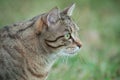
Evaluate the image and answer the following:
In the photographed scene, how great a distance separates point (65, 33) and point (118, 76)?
229 cm

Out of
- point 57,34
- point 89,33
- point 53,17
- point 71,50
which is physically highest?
point 89,33

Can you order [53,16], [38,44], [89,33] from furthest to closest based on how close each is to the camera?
1. [89,33]
2. [38,44]
3. [53,16]

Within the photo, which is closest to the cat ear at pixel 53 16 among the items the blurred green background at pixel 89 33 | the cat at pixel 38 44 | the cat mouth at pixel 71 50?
the cat at pixel 38 44

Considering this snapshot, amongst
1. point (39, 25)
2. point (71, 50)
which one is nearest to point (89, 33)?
point (71, 50)

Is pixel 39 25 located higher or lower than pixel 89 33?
lower

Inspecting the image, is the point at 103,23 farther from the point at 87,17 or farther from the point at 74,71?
the point at 74,71

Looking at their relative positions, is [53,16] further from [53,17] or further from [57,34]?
[57,34]

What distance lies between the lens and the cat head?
6.56 metres

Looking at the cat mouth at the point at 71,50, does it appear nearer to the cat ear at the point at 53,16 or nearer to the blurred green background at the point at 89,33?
the cat ear at the point at 53,16

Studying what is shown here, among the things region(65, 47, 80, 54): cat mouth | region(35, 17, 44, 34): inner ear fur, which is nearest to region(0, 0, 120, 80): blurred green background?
region(65, 47, 80, 54): cat mouth

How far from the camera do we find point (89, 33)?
11.9 m

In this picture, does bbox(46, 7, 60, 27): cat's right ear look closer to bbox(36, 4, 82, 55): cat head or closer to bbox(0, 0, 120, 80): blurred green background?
bbox(36, 4, 82, 55): cat head

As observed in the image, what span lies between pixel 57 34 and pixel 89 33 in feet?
17.5

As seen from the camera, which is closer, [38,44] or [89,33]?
[38,44]
